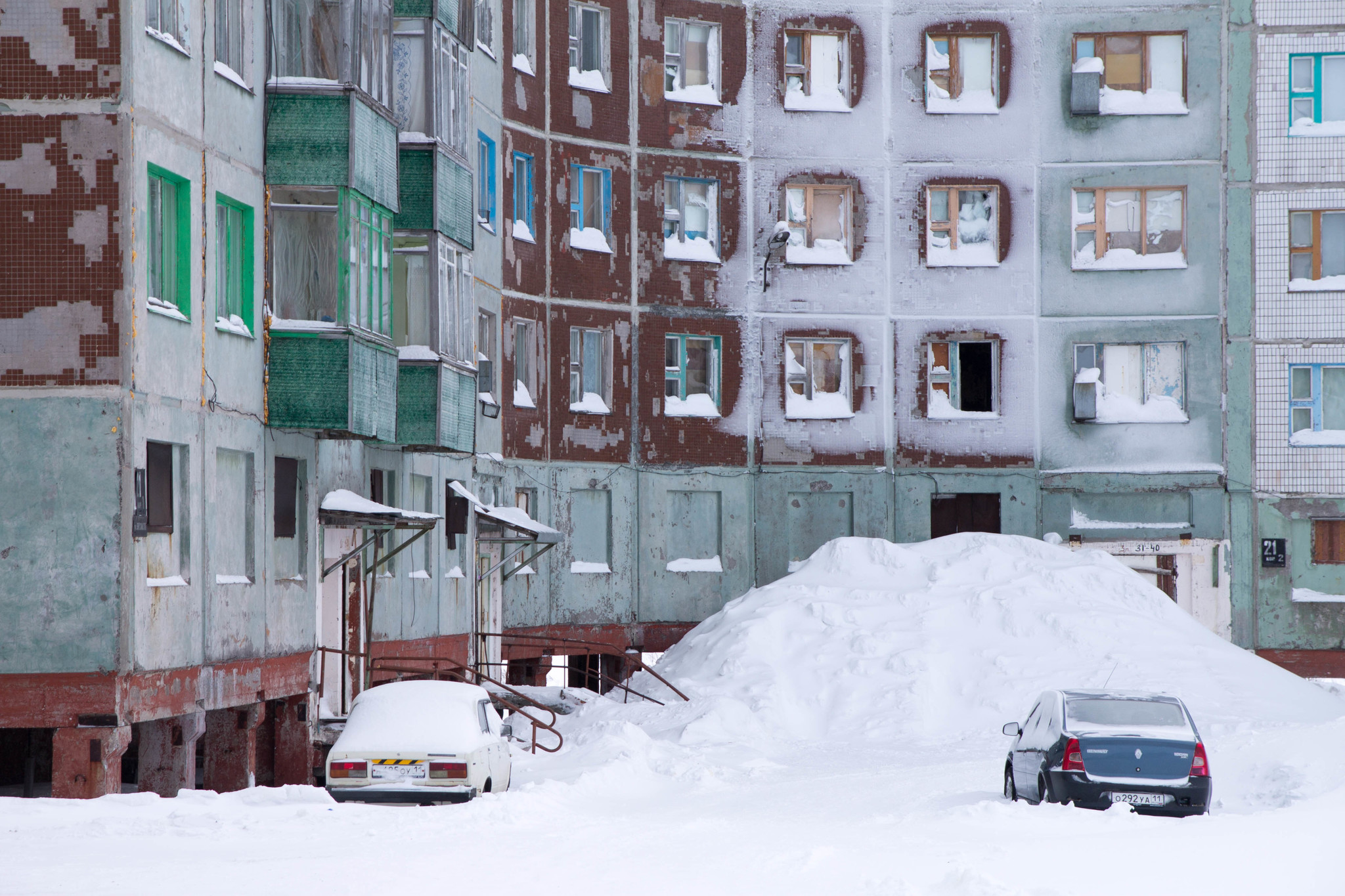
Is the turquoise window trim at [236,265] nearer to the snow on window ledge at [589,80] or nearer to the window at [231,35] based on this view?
the window at [231,35]

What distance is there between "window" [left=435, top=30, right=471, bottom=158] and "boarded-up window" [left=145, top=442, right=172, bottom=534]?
818cm

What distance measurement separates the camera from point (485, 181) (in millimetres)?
32469

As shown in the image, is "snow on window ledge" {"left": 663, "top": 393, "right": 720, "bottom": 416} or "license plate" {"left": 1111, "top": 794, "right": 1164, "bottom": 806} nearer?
"license plate" {"left": 1111, "top": 794, "right": 1164, "bottom": 806}

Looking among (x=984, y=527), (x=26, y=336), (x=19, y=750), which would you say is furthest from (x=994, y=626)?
(x=26, y=336)

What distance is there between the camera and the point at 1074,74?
121 ft

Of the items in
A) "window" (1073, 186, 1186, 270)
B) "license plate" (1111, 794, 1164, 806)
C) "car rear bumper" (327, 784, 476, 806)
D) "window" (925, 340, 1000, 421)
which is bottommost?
"license plate" (1111, 794, 1164, 806)

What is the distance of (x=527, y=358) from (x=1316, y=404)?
16.4m

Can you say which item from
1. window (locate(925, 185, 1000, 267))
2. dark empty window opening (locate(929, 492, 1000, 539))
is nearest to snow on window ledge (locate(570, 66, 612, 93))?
window (locate(925, 185, 1000, 267))

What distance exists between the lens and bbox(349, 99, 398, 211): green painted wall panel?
858 inches

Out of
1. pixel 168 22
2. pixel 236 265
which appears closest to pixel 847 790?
pixel 236 265

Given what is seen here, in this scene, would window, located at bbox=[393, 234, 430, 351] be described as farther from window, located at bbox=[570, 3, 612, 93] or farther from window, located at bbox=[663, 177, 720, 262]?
window, located at bbox=[663, 177, 720, 262]

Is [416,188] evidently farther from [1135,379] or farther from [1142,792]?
[1135,379]

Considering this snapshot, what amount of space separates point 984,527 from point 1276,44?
11806 millimetres

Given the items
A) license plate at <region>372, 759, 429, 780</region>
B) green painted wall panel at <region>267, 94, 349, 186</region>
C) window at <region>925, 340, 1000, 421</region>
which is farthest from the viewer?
window at <region>925, 340, 1000, 421</region>
